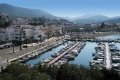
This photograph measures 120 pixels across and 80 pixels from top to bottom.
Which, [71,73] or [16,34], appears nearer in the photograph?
[71,73]

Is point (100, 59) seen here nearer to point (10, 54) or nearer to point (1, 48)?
point (10, 54)

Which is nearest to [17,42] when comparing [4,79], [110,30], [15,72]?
[15,72]

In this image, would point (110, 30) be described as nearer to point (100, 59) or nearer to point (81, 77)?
point (100, 59)

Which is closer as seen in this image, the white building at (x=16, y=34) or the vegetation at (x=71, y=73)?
the vegetation at (x=71, y=73)

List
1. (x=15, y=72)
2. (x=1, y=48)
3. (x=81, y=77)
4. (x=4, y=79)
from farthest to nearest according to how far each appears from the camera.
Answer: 1. (x=1, y=48)
2. (x=15, y=72)
3. (x=81, y=77)
4. (x=4, y=79)

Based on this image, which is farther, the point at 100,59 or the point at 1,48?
the point at 1,48

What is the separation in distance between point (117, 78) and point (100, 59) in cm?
1339

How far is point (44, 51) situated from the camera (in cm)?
3684

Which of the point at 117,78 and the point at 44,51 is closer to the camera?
the point at 117,78

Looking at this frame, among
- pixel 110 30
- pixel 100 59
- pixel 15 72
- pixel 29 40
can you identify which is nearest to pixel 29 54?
pixel 100 59

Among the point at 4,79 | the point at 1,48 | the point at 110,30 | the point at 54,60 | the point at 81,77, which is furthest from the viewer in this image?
the point at 110,30

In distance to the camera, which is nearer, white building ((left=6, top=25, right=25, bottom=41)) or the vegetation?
the vegetation

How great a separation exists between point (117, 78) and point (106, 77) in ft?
2.12

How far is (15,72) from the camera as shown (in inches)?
680
